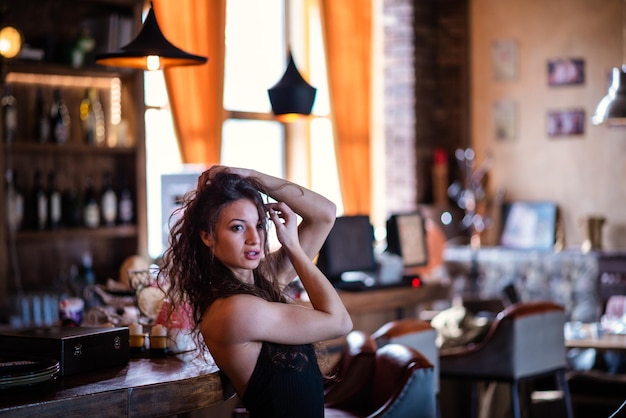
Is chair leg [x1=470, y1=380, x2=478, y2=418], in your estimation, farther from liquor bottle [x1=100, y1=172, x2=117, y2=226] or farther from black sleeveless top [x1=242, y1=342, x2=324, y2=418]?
black sleeveless top [x1=242, y1=342, x2=324, y2=418]

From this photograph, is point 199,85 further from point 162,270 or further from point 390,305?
point 162,270

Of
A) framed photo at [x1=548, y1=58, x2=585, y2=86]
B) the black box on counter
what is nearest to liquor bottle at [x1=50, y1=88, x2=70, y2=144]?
the black box on counter

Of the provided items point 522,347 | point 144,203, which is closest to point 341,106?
point 144,203

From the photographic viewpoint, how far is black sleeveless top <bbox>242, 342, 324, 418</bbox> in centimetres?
258

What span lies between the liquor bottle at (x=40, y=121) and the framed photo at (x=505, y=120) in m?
4.28

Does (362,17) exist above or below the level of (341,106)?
above

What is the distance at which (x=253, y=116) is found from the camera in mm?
7852

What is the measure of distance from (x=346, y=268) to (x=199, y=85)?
235 centimetres

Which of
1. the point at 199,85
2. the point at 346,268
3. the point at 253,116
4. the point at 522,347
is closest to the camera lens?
the point at 522,347

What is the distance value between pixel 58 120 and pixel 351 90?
343 centimetres

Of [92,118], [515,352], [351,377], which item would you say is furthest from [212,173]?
[92,118]

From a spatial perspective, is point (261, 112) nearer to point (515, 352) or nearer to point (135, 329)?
point (515, 352)

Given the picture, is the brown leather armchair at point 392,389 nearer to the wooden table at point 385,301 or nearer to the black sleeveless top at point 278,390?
the black sleeveless top at point 278,390

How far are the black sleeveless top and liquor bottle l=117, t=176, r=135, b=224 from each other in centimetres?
366
